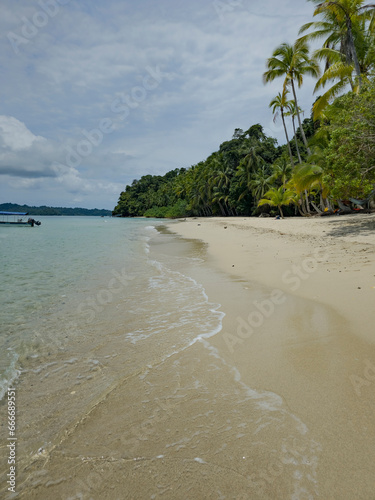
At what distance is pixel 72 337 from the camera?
4023 millimetres

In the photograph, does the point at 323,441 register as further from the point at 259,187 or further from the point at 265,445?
the point at 259,187

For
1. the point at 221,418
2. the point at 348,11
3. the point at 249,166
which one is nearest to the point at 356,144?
the point at 348,11

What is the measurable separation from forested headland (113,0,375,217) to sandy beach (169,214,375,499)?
729 centimetres

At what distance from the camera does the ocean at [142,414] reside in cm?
163

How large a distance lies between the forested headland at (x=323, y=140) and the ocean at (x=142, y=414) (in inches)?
420

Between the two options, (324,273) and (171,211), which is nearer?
(324,273)

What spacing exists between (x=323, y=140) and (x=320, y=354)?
22.0m

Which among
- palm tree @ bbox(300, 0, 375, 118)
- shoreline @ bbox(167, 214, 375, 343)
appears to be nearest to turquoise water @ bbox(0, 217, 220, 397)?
shoreline @ bbox(167, 214, 375, 343)

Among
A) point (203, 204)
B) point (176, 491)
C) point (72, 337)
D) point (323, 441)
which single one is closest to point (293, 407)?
point (323, 441)

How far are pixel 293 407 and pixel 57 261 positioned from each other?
10.9m

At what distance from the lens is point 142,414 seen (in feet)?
7.32

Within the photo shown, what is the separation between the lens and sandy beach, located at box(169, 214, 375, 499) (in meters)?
1.63

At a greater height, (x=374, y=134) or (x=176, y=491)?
(x=374, y=134)

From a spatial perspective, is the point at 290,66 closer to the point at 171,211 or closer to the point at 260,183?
the point at 260,183
